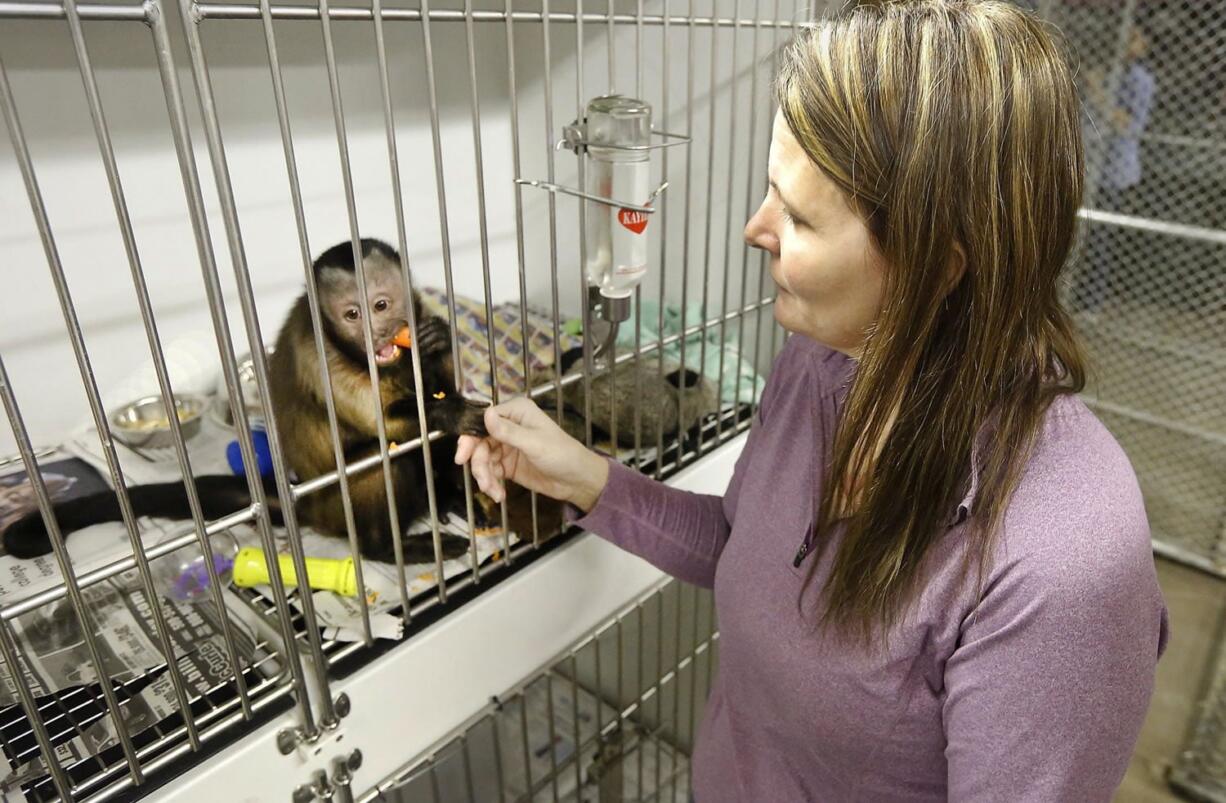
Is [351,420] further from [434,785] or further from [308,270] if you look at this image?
[434,785]

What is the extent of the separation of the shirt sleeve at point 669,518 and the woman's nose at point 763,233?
196 millimetres

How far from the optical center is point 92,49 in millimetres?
704

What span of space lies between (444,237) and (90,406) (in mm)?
241

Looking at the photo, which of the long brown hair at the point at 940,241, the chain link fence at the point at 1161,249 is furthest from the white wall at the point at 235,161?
the chain link fence at the point at 1161,249

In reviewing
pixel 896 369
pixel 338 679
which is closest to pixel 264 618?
pixel 338 679

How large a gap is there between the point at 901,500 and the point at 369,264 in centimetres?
40

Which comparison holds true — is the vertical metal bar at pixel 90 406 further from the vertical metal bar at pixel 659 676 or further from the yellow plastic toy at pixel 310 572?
the vertical metal bar at pixel 659 676

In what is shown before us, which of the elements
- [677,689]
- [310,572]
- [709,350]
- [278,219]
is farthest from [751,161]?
[677,689]

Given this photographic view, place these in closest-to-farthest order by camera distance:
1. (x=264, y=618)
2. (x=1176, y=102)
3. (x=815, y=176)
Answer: (x=815, y=176)
(x=264, y=618)
(x=1176, y=102)

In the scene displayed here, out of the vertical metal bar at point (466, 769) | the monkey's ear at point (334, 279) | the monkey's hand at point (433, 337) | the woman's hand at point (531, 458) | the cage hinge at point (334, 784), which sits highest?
the monkey's ear at point (334, 279)

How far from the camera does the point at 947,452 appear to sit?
53 cm

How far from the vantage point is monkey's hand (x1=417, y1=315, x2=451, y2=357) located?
642 millimetres

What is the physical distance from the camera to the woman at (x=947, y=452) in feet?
1.55

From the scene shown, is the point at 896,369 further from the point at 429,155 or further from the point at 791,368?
the point at 429,155
